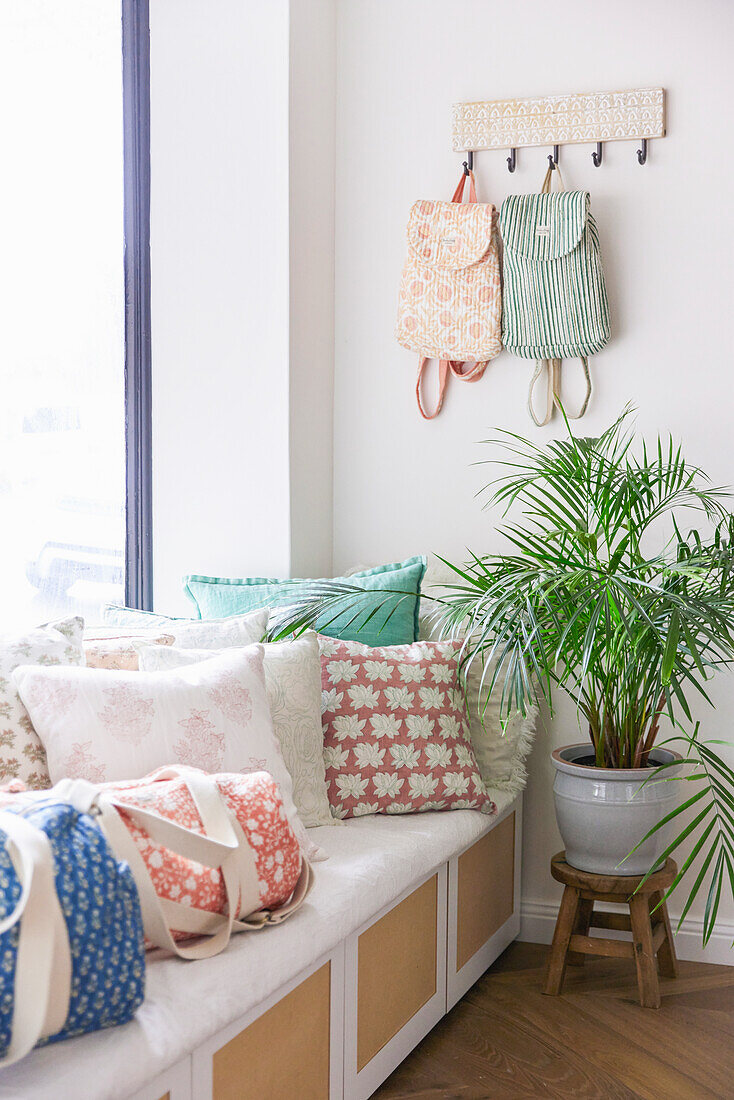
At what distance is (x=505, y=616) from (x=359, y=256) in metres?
1.24

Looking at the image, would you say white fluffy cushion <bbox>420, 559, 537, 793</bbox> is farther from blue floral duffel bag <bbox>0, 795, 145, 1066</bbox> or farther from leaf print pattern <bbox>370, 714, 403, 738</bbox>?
blue floral duffel bag <bbox>0, 795, 145, 1066</bbox>

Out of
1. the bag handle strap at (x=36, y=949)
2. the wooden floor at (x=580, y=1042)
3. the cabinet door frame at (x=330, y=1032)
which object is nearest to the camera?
the bag handle strap at (x=36, y=949)

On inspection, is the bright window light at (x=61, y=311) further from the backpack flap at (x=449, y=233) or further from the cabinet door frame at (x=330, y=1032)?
the cabinet door frame at (x=330, y=1032)

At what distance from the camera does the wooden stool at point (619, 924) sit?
218cm

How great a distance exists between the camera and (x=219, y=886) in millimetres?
1391

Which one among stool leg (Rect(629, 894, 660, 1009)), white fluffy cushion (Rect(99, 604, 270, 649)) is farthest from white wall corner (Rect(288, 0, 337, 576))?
stool leg (Rect(629, 894, 660, 1009))

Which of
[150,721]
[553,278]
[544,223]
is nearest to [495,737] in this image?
[150,721]

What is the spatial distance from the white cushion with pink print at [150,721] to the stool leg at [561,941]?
0.71 m

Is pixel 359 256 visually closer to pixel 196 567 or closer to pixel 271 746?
pixel 196 567

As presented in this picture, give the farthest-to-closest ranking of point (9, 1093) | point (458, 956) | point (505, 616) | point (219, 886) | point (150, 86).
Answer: point (150, 86), point (458, 956), point (505, 616), point (219, 886), point (9, 1093)

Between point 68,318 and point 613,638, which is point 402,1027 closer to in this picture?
point 613,638

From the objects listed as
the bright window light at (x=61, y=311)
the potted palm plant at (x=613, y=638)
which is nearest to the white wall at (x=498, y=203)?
the potted palm plant at (x=613, y=638)

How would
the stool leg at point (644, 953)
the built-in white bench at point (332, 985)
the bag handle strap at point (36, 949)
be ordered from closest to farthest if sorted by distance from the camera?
the bag handle strap at point (36, 949)
the built-in white bench at point (332, 985)
the stool leg at point (644, 953)

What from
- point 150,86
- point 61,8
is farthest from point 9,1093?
point 150,86
